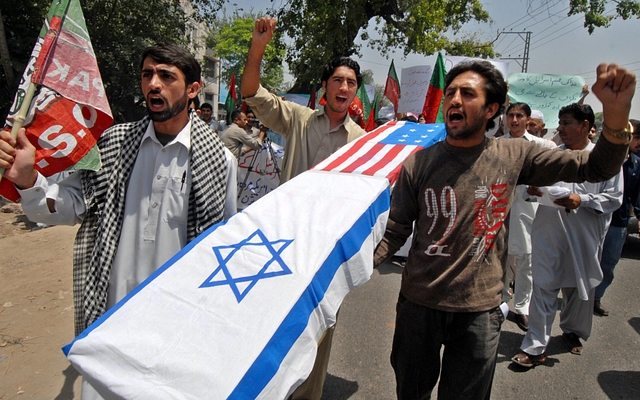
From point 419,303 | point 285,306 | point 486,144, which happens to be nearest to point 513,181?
point 486,144

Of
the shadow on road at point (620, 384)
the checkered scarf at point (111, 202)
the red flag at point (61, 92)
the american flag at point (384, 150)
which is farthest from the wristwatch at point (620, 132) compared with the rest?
the shadow on road at point (620, 384)

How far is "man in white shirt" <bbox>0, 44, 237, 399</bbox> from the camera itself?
6.61 feet

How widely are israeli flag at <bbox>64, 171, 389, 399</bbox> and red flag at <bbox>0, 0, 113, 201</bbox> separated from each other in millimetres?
781

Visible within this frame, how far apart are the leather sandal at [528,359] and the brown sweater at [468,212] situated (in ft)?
5.90

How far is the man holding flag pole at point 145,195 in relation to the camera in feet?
6.60

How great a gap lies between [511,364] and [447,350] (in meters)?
1.79

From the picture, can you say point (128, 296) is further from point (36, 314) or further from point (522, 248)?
point (522, 248)

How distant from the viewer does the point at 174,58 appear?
2.11m

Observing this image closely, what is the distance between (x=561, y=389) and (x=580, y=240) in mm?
1130

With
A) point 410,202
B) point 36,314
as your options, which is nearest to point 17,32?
point 36,314

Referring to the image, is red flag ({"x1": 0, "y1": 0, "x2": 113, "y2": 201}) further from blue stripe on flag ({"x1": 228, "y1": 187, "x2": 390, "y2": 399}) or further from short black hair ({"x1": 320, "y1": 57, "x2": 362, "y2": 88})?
short black hair ({"x1": 320, "y1": 57, "x2": 362, "y2": 88})

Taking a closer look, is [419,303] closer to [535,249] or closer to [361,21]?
[535,249]

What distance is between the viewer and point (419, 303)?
80.1 inches

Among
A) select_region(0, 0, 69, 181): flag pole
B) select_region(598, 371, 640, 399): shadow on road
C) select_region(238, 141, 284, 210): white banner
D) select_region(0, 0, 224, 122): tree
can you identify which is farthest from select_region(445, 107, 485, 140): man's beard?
select_region(0, 0, 224, 122): tree
